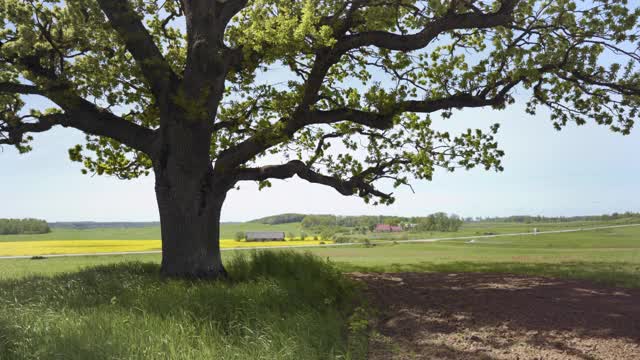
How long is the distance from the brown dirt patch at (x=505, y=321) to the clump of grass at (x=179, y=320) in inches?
33.0

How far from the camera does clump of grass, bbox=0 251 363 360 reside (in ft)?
20.5

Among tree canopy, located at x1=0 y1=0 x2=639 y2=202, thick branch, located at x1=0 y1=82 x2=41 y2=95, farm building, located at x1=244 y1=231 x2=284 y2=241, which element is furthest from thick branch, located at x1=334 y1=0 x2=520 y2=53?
farm building, located at x1=244 y1=231 x2=284 y2=241

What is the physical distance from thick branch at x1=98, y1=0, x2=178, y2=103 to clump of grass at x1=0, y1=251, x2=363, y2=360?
18.0ft

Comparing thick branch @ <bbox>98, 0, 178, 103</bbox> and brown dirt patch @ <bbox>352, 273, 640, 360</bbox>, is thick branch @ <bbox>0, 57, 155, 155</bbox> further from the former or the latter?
brown dirt patch @ <bbox>352, 273, 640, 360</bbox>

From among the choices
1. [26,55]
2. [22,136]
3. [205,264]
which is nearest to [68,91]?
[26,55]

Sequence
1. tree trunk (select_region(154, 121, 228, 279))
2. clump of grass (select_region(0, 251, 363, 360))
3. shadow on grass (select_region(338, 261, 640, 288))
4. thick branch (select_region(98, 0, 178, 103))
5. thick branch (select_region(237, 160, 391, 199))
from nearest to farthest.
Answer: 1. clump of grass (select_region(0, 251, 363, 360))
2. thick branch (select_region(98, 0, 178, 103))
3. tree trunk (select_region(154, 121, 228, 279))
4. shadow on grass (select_region(338, 261, 640, 288))
5. thick branch (select_region(237, 160, 391, 199))

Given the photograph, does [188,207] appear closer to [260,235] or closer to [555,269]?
[555,269]

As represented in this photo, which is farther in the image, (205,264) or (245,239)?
(245,239)

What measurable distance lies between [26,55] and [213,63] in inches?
226

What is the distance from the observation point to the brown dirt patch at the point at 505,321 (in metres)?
6.88

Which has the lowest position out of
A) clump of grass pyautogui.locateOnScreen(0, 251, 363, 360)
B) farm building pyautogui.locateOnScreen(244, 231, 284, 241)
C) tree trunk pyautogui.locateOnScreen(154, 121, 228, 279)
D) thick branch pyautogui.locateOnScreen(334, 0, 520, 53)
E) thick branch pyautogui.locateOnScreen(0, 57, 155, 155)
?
clump of grass pyautogui.locateOnScreen(0, 251, 363, 360)

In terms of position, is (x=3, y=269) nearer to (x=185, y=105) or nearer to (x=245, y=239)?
(x=185, y=105)

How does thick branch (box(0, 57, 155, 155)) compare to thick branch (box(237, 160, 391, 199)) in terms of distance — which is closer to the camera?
thick branch (box(0, 57, 155, 155))

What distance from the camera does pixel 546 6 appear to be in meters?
13.4
